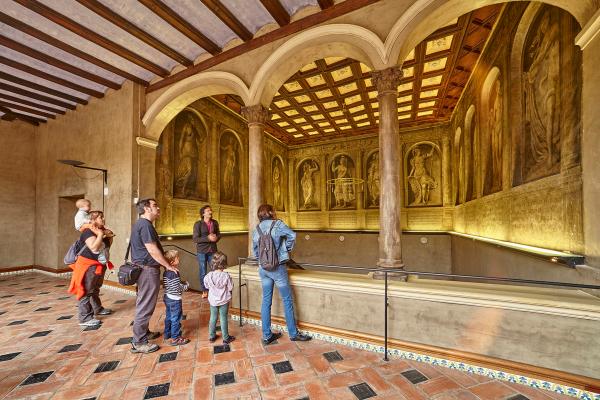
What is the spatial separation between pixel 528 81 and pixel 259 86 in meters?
4.43

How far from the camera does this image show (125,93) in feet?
21.9

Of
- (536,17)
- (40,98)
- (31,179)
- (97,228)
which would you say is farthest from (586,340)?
(31,179)

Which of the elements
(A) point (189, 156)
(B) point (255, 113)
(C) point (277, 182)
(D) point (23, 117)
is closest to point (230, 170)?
(A) point (189, 156)

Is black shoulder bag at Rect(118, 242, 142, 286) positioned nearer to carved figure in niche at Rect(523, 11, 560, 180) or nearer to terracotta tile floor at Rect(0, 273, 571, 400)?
terracotta tile floor at Rect(0, 273, 571, 400)

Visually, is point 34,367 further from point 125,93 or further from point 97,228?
point 125,93

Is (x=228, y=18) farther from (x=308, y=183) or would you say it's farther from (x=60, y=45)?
(x=308, y=183)

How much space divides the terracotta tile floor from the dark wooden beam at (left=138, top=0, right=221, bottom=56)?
4.98 metres

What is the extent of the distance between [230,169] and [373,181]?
6394 mm

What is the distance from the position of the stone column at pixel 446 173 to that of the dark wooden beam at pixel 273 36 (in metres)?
8.34

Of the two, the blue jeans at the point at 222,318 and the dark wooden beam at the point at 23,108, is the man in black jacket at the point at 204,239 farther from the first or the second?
the dark wooden beam at the point at 23,108

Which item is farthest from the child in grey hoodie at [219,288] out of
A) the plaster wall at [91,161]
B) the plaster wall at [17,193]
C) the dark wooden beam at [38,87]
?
the plaster wall at [17,193]

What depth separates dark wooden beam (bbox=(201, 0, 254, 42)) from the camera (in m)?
4.30

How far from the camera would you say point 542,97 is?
3.82m

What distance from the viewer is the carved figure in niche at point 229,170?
9594 millimetres
